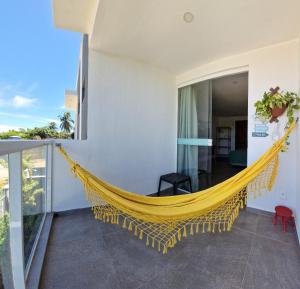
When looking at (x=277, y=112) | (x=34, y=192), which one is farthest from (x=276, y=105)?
(x=34, y=192)

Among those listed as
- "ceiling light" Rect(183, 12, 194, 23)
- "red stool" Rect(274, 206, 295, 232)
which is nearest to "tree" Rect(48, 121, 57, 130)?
"ceiling light" Rect(183, 12, 194, 23)

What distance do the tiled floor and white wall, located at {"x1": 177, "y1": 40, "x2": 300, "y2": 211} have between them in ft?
1.43

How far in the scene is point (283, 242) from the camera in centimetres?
166

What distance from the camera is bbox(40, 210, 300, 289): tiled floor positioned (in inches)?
47.6

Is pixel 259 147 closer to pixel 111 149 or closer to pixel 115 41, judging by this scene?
pixel 111 149

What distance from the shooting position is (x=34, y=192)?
170 centimetres

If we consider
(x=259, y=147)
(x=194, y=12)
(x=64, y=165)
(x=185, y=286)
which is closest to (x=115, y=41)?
(x=194, y=12)

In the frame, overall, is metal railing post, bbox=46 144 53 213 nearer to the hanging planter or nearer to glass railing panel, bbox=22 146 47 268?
glass railing panel, bbox=22 146 47 268

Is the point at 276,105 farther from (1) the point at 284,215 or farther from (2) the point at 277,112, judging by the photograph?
(1) the point at 284,215

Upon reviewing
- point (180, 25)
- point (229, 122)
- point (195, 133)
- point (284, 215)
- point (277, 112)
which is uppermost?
point (180, 25)

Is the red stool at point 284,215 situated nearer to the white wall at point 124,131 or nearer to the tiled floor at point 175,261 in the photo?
the tiled floor at point 175,261

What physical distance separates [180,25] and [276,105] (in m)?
1.44

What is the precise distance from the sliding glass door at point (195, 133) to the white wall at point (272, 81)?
65 centimetres

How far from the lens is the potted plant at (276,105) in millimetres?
1956
